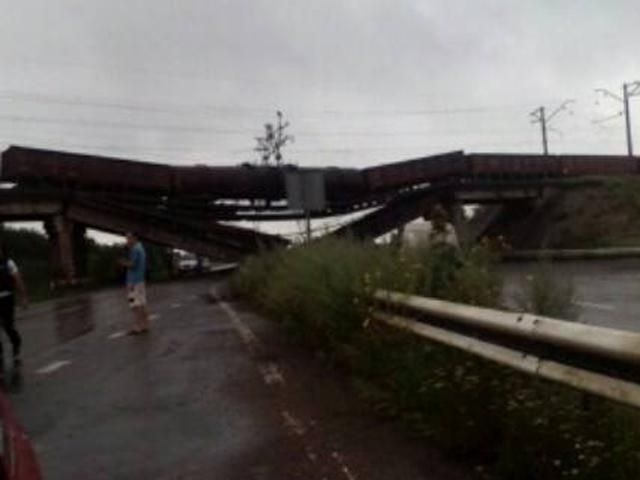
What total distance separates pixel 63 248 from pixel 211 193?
368 inches

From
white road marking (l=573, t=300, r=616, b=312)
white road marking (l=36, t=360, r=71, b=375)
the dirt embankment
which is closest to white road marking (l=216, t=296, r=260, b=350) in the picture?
white road marking (l=36, t=360, r=71, b=375)

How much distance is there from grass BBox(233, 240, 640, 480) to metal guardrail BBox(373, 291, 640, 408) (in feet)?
0.47

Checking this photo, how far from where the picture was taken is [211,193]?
2368 inches

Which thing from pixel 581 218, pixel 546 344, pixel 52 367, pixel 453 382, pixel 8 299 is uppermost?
pixel 581 218

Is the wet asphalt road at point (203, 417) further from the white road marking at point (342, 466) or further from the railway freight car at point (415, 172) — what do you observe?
the railway freight car at point (415, 172)

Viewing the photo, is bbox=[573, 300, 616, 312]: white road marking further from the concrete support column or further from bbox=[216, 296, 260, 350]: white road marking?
the concrete support column

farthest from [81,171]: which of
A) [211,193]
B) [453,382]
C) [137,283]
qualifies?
[453,382]

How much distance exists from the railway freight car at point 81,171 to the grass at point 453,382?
41859 millimetres

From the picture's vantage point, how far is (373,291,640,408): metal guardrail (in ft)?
16.4

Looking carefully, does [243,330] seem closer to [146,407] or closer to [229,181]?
[146,407]

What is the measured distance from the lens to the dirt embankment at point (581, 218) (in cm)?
5525

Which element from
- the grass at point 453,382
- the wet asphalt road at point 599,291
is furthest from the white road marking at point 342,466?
the wet asphalt road at point 599,291

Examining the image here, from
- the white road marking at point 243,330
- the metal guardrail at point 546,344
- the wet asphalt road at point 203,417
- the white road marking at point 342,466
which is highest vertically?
the metal guardrail at point 546,344

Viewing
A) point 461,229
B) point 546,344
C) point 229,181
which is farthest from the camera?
point 229,181
